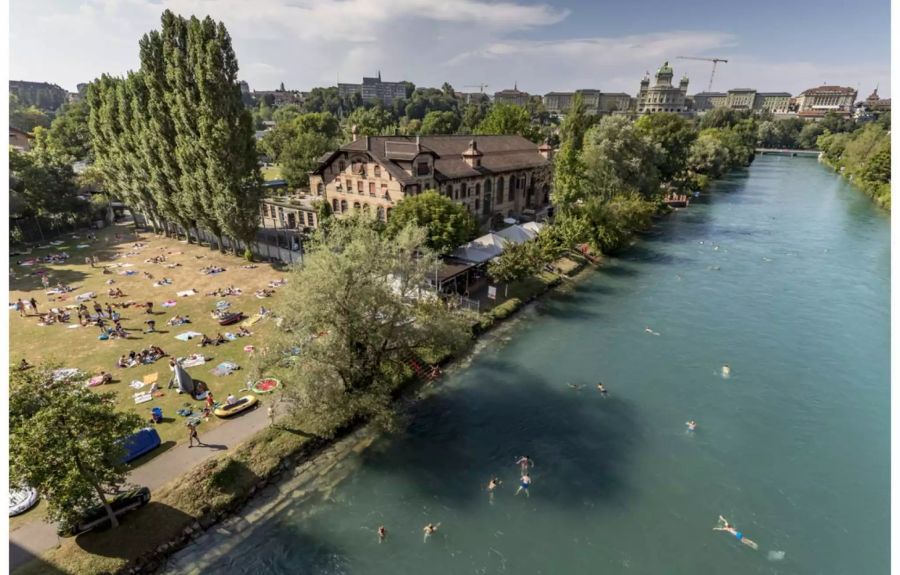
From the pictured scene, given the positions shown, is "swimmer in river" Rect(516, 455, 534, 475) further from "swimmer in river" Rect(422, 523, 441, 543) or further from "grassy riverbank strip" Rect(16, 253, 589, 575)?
"grassy riverbank strip" Rect(16, 253, 589, 575)

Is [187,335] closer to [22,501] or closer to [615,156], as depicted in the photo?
[22,501]

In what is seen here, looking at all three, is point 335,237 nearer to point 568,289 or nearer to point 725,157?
point 568,289

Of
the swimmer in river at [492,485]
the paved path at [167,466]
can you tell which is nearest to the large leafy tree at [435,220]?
the paved path at [167,466]

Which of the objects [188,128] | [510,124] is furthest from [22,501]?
[510,124]

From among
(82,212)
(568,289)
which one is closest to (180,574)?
(568,289)

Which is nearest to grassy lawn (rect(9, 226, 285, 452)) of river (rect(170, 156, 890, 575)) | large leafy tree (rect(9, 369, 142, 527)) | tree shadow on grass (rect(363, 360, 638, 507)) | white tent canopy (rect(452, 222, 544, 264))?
large leafy tree (rect(9, 369, 142, 527))

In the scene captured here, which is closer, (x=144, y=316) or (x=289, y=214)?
(x=144, y=316)
